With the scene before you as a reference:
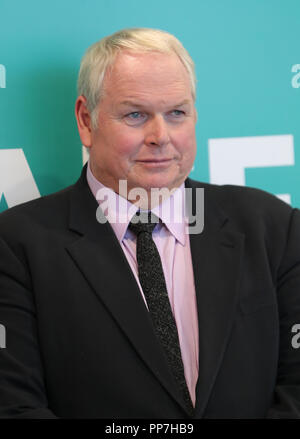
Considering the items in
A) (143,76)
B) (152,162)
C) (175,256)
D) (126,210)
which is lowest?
(175,256)

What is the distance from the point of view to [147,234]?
1.63 m

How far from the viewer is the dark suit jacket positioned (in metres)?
1.50

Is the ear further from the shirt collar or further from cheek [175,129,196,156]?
cheek [175,129,196,156]

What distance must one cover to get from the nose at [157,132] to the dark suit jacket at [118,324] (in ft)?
0.77

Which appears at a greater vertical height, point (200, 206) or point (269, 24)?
point (269, 24)

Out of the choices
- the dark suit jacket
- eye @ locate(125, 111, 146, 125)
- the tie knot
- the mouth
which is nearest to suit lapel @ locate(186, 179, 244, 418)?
the dark suit jacket

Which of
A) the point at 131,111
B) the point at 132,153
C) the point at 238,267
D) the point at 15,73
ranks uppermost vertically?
the point at 15,73

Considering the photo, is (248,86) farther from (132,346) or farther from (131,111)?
(132,346)

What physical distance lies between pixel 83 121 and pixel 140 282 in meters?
0.48

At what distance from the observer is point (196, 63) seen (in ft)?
6.52

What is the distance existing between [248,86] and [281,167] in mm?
292

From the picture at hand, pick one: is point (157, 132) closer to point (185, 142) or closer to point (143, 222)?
point (185, 142)

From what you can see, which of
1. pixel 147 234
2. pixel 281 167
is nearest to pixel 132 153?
pixel 147 234

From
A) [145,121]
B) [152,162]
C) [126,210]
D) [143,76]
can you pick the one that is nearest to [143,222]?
[126,210]
